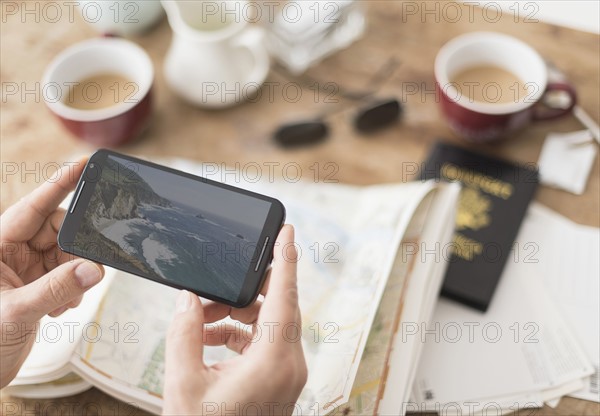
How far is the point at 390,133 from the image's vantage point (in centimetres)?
90

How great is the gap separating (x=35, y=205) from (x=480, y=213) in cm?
58

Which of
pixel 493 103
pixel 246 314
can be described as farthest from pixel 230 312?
pixel 493 103

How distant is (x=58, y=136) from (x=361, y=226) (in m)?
0.49

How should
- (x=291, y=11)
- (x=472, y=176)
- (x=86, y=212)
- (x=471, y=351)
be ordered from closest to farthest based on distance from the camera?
1. (x=86, y=212)
2. (x=471, y=351)
3. (x=472, y=176)
4. (x=291, y=11)

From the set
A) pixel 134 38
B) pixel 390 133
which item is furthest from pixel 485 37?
pixel 134 38

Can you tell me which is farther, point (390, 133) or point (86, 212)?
point (390, 133)

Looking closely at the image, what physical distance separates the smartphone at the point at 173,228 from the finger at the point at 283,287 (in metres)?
0.03

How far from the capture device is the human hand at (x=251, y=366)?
20.7 inches

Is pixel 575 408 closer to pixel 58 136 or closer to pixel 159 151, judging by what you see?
pixel 159 151

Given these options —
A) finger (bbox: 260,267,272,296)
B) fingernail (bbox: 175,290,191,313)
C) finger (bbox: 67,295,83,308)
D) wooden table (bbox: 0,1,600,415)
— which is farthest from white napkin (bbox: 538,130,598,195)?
finger (bbox: 67,295,83,308)

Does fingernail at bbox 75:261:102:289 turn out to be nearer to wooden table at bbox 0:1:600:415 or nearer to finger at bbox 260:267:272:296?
finger at bbox 260:267:272:296

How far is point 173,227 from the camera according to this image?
624 millimetres

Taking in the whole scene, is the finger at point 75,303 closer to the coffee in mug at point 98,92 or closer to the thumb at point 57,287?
the thumb at point 57,287

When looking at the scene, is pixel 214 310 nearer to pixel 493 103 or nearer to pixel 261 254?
pixel 261 254
